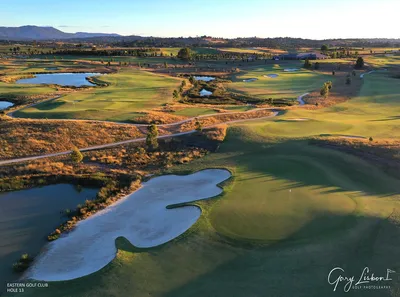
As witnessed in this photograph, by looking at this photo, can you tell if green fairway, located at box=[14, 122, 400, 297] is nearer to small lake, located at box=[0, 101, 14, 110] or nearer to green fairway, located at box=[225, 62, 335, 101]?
green fairway, located at box=[225, 62, 335, 101]

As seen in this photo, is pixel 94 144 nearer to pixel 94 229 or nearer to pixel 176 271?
pixel 94 229

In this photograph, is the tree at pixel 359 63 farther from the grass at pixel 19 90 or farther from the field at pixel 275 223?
the grass at pixel 19 90

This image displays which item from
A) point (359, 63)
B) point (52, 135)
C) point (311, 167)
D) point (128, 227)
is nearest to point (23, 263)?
point (128, 227)

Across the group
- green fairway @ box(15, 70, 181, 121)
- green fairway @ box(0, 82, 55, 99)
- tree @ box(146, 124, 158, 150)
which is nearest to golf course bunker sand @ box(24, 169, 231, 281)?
tree @ box(146, 124, 158, 150)

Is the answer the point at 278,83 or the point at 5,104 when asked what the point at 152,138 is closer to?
the point at 5,104

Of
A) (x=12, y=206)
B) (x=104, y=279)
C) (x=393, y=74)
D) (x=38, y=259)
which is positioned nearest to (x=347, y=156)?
(x=104, y=279)

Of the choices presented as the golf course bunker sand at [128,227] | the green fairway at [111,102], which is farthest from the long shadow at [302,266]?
the green fairway at [111,102]
